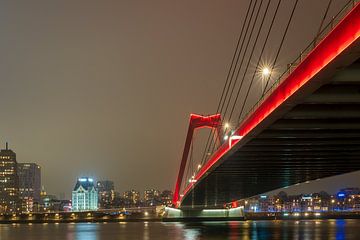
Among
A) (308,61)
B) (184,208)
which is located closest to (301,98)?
(308,61)

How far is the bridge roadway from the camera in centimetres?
1738

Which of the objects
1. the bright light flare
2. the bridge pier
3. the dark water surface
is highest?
the bright light flare

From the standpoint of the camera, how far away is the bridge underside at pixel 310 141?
21031mm

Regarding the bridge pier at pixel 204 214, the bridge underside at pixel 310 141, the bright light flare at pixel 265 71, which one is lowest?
the bridge pier at pixel 204 214

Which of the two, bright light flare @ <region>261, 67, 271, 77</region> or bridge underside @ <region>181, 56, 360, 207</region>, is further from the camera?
bright light flare @ <region>261, 67, 271, 77</region>

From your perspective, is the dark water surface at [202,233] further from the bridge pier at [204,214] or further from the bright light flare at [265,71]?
the bridge pier at [204,214]

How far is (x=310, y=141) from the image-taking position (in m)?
32.6

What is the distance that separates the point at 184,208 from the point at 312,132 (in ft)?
292

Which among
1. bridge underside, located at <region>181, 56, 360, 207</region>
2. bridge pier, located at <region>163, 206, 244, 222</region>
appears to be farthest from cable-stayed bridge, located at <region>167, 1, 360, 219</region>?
bridge pier, located at <region>163, 206, 244, 222</region>

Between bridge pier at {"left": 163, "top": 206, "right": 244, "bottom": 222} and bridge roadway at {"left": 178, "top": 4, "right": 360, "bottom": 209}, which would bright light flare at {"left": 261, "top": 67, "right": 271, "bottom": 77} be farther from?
bridge pier at {"left": 163, "top": 206, "right": 244, "bottom": 222}

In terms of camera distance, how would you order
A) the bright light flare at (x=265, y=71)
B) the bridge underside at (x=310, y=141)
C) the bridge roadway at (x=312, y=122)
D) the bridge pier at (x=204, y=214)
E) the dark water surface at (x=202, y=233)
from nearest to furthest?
the bridge roadway at (x=312, y=122) < the bridge underside at (x=310, y=141) < the bright light flare at (x=265, y=71) < the dark water surface at (x=202, y=233) < the bridge pier at (x=204, y=214)

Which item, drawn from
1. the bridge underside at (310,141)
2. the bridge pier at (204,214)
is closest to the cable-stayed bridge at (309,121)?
the bridge underside at (310,141)

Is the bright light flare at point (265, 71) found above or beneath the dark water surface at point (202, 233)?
above

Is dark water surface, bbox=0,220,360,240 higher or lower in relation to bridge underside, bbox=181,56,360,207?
lower
